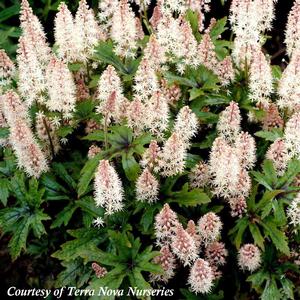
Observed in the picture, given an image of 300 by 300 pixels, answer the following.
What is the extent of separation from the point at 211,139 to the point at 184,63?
64 centimetres

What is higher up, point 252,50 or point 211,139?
point 252,50

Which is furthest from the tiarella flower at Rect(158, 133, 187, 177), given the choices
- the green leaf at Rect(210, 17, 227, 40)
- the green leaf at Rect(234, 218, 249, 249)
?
the green leaf at Rect(210, 17, 227, 40)

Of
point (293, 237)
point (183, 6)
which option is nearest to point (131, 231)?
point (293, 237)

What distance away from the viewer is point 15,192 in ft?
11.4

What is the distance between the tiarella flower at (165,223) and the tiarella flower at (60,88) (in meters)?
1.05

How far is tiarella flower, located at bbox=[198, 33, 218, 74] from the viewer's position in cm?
387

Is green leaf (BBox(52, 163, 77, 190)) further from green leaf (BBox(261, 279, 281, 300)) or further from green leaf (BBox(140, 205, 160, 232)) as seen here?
green leaf (BBox(261, 279, 281, 300))

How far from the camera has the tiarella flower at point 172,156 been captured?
10.4ft

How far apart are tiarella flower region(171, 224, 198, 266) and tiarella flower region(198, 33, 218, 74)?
1.46m

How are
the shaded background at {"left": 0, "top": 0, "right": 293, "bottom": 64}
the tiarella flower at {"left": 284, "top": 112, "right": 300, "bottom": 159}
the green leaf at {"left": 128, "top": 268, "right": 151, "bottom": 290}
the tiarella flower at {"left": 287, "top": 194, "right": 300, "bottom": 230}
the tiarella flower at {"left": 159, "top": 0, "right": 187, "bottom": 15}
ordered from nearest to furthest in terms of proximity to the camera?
the green leaf at {"left": 128, "top": 268, "right": 151, "bottom": 290} → the tiarella flower at {"left": 287, "top": 194, "right": 300, "bottom": 230} → the tiarella flower at {"left": 284, "top": 112, "right": 300, "bottom": 159} → the tiarella flower at {"left": 159, "top": 0, "right": 187, "bottom": 15} → the shaded background at {"left": 0, "top": 0, "right": 293, "bottom": 64}

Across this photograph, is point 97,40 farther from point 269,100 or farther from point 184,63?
point 269,100

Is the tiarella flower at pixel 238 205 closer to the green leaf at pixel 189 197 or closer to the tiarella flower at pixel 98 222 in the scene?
the green leaf at pixel 189 197

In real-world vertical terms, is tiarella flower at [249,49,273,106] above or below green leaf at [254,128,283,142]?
above

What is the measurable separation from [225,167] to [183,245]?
54 centimetres
